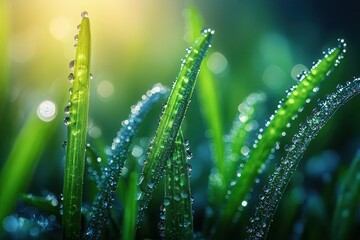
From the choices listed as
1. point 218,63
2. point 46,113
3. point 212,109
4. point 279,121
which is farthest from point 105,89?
point 279,121

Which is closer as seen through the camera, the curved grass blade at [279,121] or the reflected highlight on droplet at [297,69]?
the curved grass blade at [279,121]

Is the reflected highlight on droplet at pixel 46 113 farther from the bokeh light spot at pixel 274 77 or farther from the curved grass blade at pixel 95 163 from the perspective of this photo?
the bokeh light spot at pixel 274 77

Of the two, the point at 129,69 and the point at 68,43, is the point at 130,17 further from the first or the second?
the point at 68,43

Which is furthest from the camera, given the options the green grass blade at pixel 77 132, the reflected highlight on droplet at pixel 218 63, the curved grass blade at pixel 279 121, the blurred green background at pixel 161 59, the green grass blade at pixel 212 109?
the reflected highlight on droplet at pixel 218 63

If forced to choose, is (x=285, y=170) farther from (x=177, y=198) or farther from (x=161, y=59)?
(x=161, y=59)

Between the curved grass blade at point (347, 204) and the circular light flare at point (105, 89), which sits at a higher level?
the circular light flare at point (105, 89)

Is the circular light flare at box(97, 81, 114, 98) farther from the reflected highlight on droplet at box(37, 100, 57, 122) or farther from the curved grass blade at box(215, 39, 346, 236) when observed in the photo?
the curved grass blade at box(215, 39, 346, 236)

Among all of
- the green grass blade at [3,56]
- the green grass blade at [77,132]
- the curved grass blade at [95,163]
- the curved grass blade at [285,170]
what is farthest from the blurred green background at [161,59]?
the curved grass blade at [285,170]
